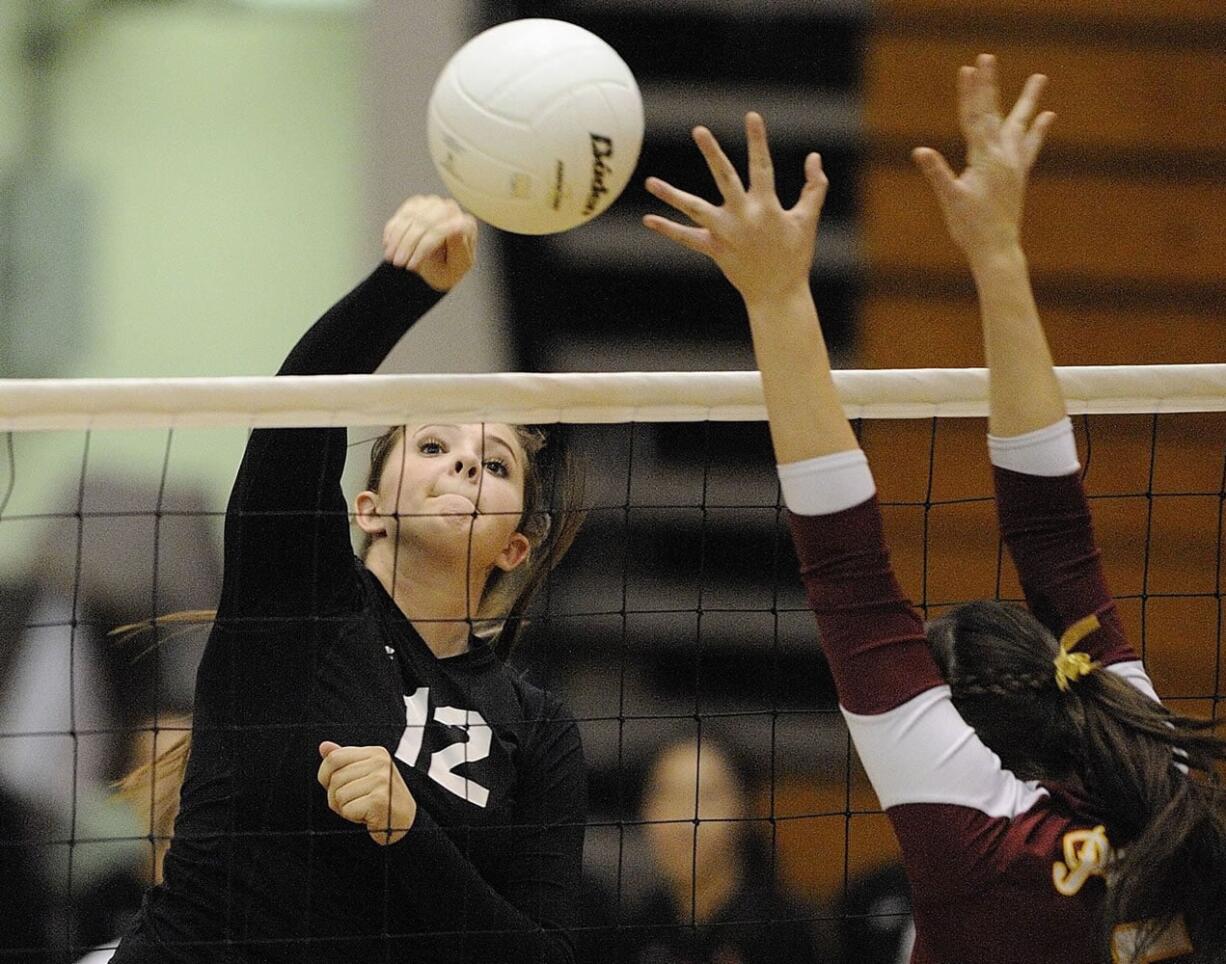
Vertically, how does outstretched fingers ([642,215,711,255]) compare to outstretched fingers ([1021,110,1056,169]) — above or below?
below

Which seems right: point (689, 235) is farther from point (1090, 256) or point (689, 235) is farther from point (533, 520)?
point (1090, 256)

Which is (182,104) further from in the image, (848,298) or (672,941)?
(672,941)

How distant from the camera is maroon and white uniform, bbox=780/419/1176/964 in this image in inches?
61.7

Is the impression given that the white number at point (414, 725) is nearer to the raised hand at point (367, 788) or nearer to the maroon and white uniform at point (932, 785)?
the raised hand at point (367, 788)

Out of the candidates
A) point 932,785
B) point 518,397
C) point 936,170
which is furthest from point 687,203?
point 518,397

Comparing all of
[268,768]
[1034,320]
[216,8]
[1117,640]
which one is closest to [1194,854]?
[1117,640]

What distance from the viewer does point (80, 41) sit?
454cm

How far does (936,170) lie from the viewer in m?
1.64

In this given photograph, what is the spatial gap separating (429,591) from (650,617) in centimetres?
217

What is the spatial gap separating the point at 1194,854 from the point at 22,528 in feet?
11.4

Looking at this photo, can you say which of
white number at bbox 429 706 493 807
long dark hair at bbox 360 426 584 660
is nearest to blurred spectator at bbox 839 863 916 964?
long dark hair at bbox 360 426 584 660

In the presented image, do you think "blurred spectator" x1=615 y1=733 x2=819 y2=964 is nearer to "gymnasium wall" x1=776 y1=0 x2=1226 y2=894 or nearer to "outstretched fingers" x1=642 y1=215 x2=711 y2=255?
"gymnasium wall" x1=776 y1=0 x2=1226 y2=894

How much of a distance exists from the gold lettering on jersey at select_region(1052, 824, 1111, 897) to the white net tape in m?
0.77

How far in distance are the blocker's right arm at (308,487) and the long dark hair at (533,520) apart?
0.20 metres
